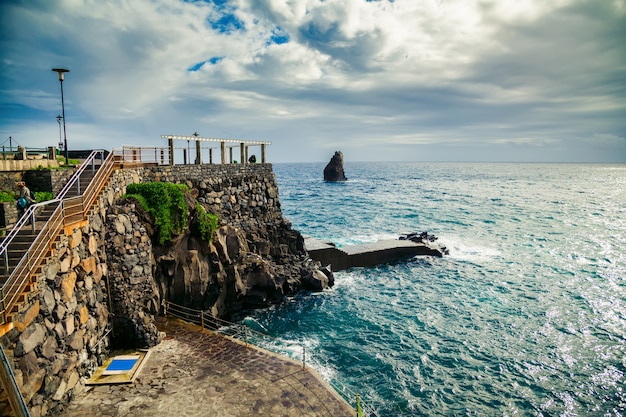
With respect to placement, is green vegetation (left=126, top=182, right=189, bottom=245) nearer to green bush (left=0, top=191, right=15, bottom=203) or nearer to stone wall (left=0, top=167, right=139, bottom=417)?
stone wall (left=0, top=167, right=139, bottom=417)

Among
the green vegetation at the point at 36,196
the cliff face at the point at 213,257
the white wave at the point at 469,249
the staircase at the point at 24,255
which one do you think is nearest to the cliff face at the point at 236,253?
the cliff face at the point at 213,257

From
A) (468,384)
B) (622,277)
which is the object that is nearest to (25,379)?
(468,384)

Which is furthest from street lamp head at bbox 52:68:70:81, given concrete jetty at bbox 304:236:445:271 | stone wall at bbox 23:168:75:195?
concrete jetty at bbox 304:236:445:271

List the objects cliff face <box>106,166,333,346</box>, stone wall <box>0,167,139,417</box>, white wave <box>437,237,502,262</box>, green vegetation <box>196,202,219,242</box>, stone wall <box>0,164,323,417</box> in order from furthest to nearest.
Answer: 1. white wave <box>437,237,502,262</box>
2. green vegetation <box>196,202,219,242</box>
3. cliff face <box>106,166,333,346</box>
4. stone wall <box>0,164,323,417</box>
5. stone wall <box>0,167,139,417</box>

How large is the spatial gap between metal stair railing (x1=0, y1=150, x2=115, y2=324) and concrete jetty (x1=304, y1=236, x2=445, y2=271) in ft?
67.1

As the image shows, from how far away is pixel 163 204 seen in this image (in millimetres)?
19969

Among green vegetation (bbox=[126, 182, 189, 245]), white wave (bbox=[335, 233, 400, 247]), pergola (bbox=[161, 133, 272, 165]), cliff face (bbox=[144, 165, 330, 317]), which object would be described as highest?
pergola (bbox=[161, 133, 272, 165])

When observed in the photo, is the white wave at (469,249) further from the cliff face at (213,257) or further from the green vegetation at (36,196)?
the green vegetation at (36,196)

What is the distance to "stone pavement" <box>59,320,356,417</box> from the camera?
12.3 metres

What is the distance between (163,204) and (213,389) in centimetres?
1032

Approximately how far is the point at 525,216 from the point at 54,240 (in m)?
71.7

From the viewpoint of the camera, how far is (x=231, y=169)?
89.9ft

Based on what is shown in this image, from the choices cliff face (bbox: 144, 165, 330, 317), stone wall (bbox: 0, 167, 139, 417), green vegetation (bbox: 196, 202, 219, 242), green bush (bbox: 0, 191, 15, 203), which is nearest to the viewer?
stone wall (bbox: 0, 167, 139, 417)

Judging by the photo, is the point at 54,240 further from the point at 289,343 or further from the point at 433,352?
the point at 433,352
